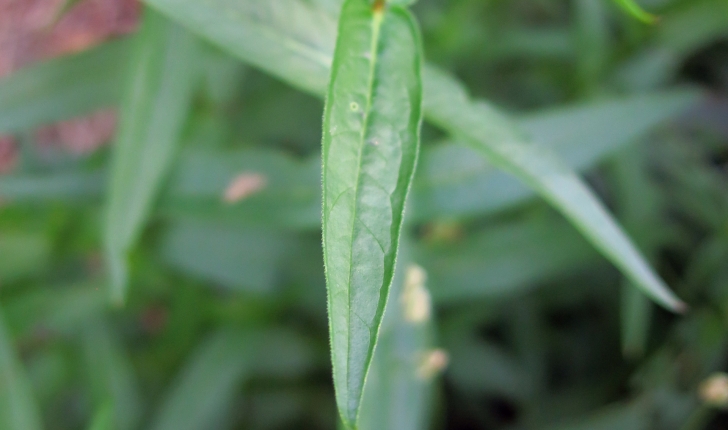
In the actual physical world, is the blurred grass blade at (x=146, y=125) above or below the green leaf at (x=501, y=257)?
above

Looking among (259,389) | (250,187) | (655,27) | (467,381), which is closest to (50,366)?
(259,389)

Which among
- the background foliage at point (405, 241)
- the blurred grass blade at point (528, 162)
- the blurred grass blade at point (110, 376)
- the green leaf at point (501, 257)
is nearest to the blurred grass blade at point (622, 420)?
the background foliage at point (405, 241)

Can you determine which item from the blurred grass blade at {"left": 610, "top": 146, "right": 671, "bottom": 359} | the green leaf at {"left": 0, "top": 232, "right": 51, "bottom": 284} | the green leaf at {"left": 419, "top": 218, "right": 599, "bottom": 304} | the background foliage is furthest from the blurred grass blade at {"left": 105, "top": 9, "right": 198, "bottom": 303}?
the blurred grass blade at {"left": 610, "top": 146, "right": 671, "bottom": 359}

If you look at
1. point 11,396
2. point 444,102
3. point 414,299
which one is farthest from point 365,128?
point 11,396

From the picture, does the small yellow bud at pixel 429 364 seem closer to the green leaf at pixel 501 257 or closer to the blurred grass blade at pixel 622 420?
the green leaf at pixel 501 257

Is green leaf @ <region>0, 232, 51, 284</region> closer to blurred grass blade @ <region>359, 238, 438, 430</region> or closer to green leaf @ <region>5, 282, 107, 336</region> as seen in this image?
green leaf @ <region>5, 282, 107, 336</region>

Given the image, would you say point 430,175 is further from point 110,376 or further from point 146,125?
point 110,376

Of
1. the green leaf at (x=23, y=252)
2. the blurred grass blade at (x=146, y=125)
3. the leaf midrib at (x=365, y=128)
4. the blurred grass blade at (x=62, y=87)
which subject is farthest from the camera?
the green leaf at (x=23, y=252)

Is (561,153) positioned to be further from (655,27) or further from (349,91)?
(349,91)
